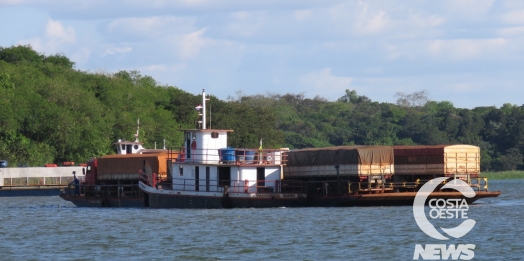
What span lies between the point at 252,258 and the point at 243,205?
17.7 metres

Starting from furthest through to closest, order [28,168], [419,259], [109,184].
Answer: [28,168] → [109,184] → [419,259]

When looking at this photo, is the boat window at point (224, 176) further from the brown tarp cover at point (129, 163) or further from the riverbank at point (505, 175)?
the riverbank at point (505, 175)

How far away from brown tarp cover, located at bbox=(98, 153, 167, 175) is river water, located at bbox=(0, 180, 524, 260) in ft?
13.1

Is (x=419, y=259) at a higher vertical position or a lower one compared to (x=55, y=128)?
lower

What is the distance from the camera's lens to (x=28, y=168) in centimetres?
8494

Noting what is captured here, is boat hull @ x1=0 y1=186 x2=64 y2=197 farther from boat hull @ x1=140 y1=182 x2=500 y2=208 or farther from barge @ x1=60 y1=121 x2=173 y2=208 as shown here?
boat hull @ x1=140 y1=182 x2=500 y2=208

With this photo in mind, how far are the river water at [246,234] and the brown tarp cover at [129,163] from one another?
3.99 metres

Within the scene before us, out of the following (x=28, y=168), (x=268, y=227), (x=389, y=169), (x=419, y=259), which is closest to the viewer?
(x=419, y=259)

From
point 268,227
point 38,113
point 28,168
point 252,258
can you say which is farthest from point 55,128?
point 252,258

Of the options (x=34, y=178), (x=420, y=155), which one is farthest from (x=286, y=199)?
(x=34, y=178)

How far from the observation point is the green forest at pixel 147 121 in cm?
9199

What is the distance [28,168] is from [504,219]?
49.9 m

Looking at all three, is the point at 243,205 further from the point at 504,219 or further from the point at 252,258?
the point at 252,258

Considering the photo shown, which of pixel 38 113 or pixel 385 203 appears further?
pixel 38 113
